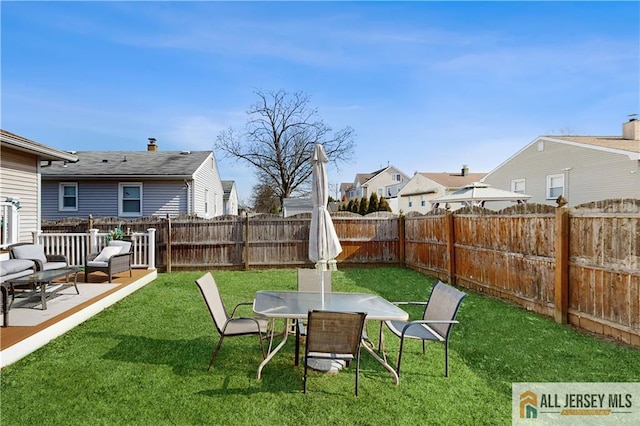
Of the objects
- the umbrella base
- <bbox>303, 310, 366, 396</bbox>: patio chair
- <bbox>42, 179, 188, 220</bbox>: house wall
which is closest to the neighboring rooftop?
<bbox>42, 179, 188, 220</bbox>: house wall

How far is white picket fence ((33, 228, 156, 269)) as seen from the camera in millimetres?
9391

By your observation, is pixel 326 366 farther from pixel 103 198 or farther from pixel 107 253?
pixel 103 198

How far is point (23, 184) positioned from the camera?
7.88m

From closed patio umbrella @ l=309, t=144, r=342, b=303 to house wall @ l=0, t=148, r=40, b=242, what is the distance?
6921 mm

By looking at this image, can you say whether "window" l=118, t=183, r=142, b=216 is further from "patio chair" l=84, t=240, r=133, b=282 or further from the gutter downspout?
"patio chair" l=84, t=240, r=133, b=282

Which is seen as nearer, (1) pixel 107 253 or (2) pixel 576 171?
(1) pixel 107 253

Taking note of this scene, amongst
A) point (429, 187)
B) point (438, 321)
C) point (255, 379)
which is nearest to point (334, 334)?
point (255, 379)

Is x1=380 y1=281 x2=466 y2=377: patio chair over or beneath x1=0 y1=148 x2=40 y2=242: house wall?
beneath

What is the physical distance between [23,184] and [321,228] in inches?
296

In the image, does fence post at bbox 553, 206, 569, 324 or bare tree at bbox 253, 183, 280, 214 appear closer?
fence post at bbox 553, 206, 569, 324

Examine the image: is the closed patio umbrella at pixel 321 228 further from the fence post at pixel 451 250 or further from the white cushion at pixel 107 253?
the white cushion at pixel 107 253

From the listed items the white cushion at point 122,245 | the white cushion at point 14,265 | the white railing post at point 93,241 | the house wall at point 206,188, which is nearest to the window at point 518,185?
the house wall at point 206,188

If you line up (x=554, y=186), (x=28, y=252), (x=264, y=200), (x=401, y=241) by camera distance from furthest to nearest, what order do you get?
1. (x=264, y=200)
2. (x=554, y=186)
3. (x=401, y=241)
4. (x=28, y=252)

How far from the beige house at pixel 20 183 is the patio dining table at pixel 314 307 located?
254 inches
